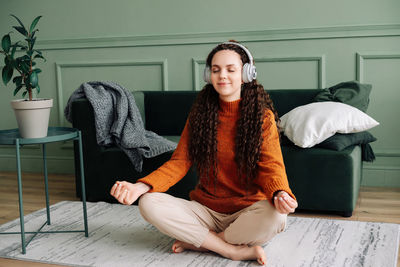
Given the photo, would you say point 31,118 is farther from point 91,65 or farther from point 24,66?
point 91,65

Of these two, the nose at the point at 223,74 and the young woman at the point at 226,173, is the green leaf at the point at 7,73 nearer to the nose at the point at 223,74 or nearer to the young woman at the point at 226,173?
the young woman at the point at 226,173

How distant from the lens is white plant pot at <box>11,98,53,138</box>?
6.09 feet

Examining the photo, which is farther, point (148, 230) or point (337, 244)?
point (148, 230)

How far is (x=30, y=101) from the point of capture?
188 centimetres

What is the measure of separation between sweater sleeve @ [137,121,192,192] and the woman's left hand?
0.43 m

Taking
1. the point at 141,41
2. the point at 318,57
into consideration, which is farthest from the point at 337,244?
the point at 141,41

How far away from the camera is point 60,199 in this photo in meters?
2.76

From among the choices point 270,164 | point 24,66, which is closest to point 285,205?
point 270,164

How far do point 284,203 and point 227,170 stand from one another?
1.18 feet

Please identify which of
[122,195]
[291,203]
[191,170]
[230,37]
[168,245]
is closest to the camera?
[291,203]

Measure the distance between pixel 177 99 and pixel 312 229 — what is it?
1347 mm

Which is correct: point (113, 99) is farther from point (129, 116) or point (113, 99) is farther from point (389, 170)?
point (389, 170)

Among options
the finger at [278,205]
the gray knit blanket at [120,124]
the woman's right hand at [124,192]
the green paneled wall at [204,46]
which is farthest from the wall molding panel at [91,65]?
the finger at [278,205]

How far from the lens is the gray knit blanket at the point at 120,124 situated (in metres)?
2.48
